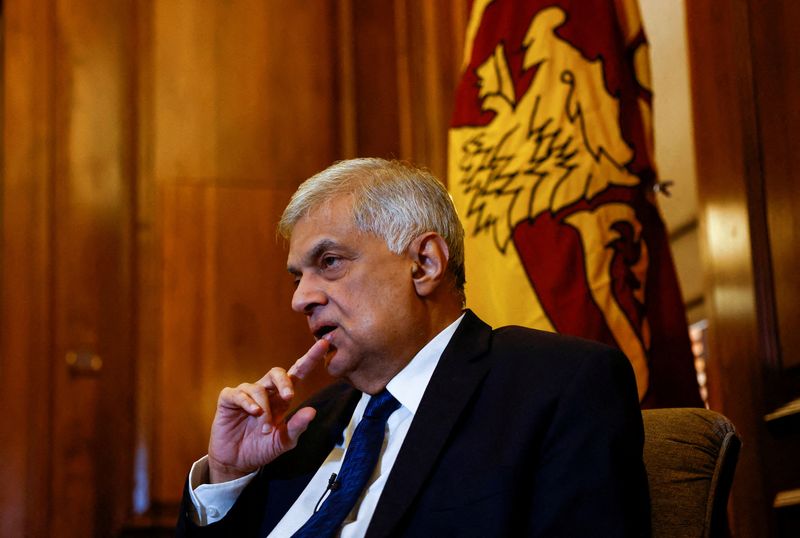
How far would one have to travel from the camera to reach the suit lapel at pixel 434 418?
65.5 inches

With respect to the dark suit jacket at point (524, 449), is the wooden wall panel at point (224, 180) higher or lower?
higher

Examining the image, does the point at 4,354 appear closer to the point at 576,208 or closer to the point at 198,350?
the point at 198,350

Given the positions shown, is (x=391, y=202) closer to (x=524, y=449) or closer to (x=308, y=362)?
(x=308, y=362)

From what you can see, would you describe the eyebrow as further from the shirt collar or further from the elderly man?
the shirt collar

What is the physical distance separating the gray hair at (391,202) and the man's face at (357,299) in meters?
0.03

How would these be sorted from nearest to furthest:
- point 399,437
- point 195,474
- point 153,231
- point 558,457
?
point 558,457 → point 399,437 → point 195,474 → point 153,231

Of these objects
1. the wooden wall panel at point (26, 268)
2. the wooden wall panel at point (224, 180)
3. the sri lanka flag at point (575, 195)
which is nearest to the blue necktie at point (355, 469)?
the sri lanka flag at point (575, 195)

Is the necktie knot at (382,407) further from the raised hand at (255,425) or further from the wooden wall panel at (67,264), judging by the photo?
the wooden wall panel at (67,264)

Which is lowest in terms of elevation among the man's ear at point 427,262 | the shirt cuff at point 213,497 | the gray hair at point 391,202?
the shirt cuff at point 213,497

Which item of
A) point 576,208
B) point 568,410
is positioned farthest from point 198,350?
point 568,410

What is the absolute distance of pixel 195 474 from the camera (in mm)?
2053

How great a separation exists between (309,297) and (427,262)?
0.25 m

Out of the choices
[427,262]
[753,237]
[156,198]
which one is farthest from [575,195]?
[156,198]

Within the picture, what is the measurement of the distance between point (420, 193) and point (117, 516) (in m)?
2.40
